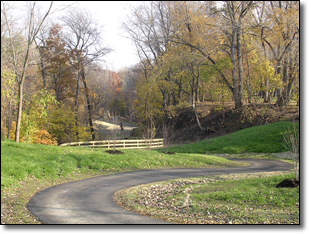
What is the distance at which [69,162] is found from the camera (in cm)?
1437

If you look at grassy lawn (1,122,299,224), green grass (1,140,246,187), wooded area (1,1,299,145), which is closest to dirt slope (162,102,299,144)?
wooded area (1,1,299,145)

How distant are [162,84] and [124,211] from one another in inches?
1423

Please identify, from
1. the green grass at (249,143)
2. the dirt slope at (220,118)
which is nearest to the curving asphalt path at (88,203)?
the green grass at (249,143)

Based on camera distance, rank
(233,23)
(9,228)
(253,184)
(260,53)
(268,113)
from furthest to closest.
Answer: (260,53)
(268,113)
(233,23)
(253,184)
(9,228)

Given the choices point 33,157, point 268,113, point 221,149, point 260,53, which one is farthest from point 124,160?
point 260,53

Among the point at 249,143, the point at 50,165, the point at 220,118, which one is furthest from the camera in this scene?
the point at 220,118

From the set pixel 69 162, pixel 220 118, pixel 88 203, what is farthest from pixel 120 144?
pixel 88 203

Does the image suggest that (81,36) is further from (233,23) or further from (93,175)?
(93,175)

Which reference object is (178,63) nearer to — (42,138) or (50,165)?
(42,138)

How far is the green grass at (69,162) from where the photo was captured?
11.6 metres

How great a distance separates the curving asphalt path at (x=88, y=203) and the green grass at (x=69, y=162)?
4.48ft

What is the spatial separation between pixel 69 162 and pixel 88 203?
5920 mm

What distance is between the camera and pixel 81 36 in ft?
124

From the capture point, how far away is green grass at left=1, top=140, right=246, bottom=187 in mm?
11644
